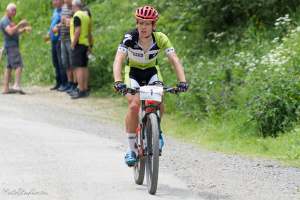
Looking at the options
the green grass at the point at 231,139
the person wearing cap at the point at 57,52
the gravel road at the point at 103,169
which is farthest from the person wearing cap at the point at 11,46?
the green grass at the point at 231,139

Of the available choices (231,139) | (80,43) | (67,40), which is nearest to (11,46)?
(67,40)

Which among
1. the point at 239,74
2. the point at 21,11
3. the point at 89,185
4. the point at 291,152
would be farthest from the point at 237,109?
the point at 21,11

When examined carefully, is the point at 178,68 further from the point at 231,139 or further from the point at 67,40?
the point at 67,40

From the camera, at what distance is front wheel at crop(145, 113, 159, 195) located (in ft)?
28.1

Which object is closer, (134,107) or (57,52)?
(134,107)

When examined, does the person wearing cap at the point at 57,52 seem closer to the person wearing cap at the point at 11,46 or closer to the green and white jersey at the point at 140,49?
the person wearing cap at the point at 11,46

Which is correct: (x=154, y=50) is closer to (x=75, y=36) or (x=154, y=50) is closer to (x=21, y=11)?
(x=75, y=36)

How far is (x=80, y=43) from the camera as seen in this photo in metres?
18.1

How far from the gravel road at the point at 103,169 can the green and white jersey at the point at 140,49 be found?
51.8 inches

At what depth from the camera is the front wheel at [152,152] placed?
8578mm

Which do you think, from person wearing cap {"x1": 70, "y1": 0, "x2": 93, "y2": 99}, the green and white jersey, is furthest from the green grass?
person wearing cap {"x1": 70, "y1": 0, "x2": 93, "y2": 99}

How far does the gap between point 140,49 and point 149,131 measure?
94 centimetres

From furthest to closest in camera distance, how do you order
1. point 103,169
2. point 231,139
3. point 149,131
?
point 231,139
point 103,169
point 149,131

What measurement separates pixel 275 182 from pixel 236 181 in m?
0.43
